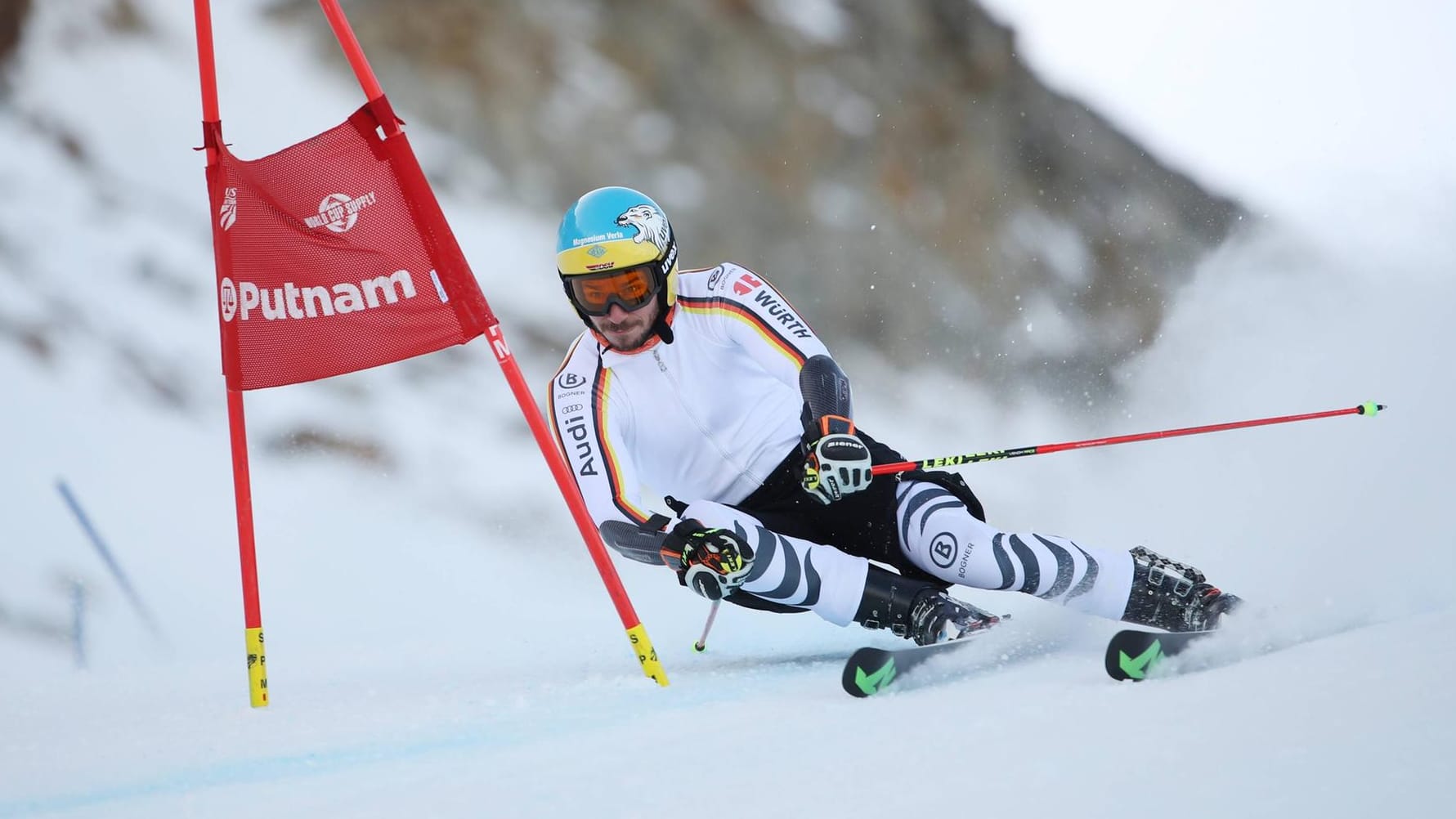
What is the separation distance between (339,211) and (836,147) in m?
6.99

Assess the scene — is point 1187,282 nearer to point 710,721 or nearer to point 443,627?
point 443,627

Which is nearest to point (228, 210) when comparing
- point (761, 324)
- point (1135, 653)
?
point (761, 324)

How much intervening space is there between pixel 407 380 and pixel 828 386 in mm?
6290

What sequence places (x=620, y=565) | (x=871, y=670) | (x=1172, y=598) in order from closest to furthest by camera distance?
(x=871, y=670), (x=1172, y=598), (x=620, y=565)

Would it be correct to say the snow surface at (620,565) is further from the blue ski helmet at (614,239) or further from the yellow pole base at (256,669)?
the blue ski helmet at (614,239)

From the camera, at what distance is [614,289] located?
3.39m

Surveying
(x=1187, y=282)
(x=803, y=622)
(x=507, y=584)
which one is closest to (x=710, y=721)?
(x=803, y=622)

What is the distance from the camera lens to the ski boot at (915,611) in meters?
3.01

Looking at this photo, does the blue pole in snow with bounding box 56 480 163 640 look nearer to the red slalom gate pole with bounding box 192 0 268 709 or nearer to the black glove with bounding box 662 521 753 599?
the red slalom gate pole with bounding box 192 0 268 709

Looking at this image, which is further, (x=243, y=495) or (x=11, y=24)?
(x=11, y=24)

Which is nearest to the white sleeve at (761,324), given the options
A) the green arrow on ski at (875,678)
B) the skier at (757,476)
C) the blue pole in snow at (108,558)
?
the skier at (757,476)

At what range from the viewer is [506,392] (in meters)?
9.02

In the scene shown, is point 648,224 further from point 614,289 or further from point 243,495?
point 243,495

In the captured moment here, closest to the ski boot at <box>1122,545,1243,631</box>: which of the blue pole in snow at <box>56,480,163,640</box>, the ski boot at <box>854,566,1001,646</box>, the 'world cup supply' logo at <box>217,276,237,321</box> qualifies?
the ski boot at <box>854,566,1001,646</box>
